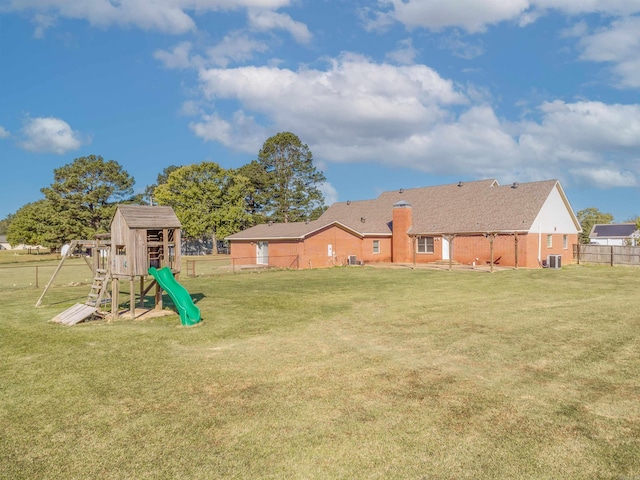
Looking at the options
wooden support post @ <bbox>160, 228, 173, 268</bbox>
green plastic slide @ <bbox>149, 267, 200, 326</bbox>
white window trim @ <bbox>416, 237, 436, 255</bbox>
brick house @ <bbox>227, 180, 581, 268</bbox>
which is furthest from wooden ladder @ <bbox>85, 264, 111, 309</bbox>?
white window trim @ <bbox>416, 237, 436, 255</bbox>

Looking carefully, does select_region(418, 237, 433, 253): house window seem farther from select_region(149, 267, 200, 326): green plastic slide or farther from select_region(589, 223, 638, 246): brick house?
select_region(589, 223, 638, 246): brick house

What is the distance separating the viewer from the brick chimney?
39.2 m

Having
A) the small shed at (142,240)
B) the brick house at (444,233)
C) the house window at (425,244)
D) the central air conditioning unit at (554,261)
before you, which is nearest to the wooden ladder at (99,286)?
the small shed at (142,240)

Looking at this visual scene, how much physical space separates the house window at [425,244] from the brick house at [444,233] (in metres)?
0.09

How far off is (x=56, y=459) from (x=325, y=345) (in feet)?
20.5

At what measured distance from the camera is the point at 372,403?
6938 millimetres

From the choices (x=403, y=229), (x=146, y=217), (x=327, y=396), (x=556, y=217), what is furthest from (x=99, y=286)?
(x=556, y=217)

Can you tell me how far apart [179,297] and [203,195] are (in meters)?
51.6

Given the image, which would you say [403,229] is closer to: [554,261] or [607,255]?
[554,261]

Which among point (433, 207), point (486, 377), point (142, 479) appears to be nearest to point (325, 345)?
point (486, 377)

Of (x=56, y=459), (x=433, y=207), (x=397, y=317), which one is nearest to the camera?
(x=56, y=459)

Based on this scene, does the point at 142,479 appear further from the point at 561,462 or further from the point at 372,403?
the point at 561,462

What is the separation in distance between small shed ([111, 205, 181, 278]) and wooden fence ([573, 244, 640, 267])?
107 feet

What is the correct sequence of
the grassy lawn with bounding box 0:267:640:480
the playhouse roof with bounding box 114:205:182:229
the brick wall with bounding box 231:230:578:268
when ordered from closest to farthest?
the grassy lawn with bounding box 0:267:640:480
the playhouse roof with bounding box 114:205:182:229
the brick wall with bounding box 231:230:578:268
